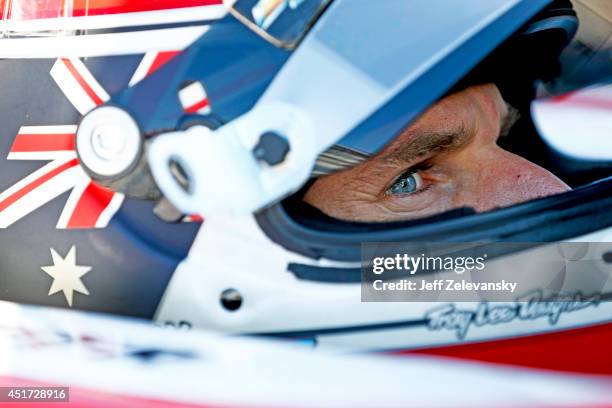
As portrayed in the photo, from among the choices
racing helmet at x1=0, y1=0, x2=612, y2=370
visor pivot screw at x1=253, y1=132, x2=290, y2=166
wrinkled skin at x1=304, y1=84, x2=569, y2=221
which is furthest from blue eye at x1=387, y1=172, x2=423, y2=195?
visor pivot screw at x1=253, y1=132, x2=290, y2=166

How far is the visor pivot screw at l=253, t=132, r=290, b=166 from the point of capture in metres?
1.11

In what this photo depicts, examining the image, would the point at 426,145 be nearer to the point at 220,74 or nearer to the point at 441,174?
the point at 441,174

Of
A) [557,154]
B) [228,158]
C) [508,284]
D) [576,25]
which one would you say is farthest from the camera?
[557,154]

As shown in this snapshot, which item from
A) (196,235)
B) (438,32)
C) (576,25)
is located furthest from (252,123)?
(576,25)

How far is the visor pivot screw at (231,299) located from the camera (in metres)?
1.17

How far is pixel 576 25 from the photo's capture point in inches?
65.6

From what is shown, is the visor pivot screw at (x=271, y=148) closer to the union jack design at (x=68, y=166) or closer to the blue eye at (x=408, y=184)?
the union jack design at (x=68, y=166)

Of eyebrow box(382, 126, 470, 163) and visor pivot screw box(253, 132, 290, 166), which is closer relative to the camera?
visor pivot screw box(253, 132, 290, 166)

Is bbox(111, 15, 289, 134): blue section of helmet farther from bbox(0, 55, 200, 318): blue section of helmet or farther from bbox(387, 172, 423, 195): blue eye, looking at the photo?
bbox(387, 172, 423, 195): blue eye

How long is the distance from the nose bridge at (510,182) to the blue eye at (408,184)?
11 centimetres

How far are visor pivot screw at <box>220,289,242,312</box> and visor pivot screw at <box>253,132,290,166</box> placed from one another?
0.63 feet

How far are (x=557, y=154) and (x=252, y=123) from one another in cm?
117

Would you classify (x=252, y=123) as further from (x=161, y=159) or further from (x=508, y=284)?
(x=508, y=284)

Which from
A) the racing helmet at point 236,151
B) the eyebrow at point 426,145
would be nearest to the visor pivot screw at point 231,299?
the racing helmet at point 236,151
